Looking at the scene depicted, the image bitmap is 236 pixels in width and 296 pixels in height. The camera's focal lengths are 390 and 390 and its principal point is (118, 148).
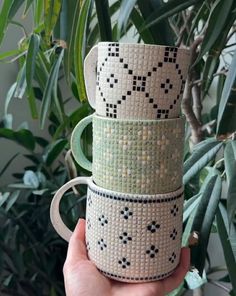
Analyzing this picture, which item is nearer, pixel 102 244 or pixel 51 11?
pixel 102 244

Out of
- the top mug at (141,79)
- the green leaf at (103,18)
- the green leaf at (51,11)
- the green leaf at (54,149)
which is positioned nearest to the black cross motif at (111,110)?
the top mug at (141,79)

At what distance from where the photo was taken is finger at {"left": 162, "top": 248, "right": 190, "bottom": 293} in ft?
1.52

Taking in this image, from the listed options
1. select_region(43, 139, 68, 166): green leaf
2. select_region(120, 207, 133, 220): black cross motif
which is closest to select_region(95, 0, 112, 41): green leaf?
select_region(120, 207, 133, 220): black cross motif

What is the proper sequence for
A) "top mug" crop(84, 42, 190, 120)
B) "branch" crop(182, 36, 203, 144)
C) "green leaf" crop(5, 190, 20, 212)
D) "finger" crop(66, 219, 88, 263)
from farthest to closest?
"green leaf" crop(5, 190, 20, 212)
"branch" crop(182, 36, 203, 144)
"finger" crop(66, 219, 88, 263)
"top mug" crop(84, 42, 190, 120)

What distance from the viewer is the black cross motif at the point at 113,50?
0.39m

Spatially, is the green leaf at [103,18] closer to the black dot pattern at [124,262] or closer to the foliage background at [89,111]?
the foliage background at [89,111]

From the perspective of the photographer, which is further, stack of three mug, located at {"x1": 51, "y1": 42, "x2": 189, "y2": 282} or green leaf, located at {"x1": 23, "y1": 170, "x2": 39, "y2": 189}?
green leaf, located at {"x1": 23, "y1": 170, "x2": 39, "y2": 189}

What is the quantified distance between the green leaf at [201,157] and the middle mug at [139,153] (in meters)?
0.11

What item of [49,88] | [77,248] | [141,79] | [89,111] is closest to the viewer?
[141,79]

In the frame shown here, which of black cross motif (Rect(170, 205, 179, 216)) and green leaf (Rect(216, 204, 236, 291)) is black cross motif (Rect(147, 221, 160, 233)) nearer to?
black cross motif (Rect(170, 205, 179, 216))

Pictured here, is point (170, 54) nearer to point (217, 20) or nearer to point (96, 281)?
point (217, 20)

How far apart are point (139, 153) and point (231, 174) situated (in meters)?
0.11

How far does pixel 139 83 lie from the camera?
1.28 ft

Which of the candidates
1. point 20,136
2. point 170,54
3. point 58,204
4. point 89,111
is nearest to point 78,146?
point 58,204
